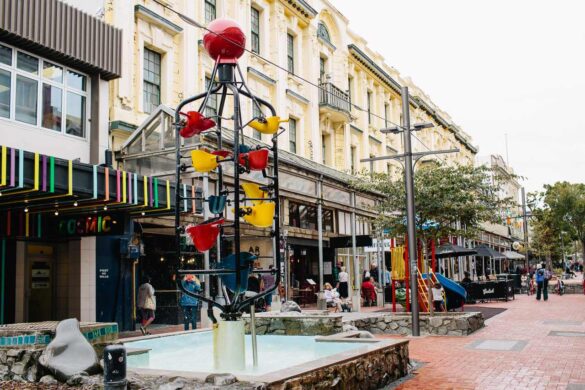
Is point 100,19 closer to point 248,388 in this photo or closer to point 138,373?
point 138,373

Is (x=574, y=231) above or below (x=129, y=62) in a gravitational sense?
below

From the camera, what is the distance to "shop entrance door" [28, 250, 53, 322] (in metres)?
15.6

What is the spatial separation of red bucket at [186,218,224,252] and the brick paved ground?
340 centimetres

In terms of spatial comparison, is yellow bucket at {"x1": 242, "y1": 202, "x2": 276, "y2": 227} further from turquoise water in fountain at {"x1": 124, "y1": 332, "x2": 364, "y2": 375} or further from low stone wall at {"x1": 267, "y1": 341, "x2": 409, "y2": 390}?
low stone wall at {"x1": 267, "y1": 341, "x2": 409, "y2": 390}

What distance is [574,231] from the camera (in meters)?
40.6

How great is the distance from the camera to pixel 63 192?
1140 centimetres

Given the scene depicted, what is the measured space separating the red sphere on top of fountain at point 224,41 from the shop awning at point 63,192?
414 centimetres

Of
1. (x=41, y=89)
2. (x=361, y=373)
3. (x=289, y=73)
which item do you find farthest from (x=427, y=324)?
(x=289, y=73)

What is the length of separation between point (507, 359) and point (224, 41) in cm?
717

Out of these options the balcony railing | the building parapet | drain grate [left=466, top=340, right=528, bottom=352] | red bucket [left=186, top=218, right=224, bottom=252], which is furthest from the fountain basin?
the balcony railing

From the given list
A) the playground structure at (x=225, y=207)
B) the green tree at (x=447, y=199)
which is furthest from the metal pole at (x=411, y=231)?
the playground structure at (x=225, y=207)

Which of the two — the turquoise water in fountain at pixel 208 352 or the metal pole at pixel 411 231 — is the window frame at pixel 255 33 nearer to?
the metal pole at pixel 411 231

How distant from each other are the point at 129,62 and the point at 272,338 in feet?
30.3

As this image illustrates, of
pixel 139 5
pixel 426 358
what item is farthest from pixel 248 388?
pixel 139 5
